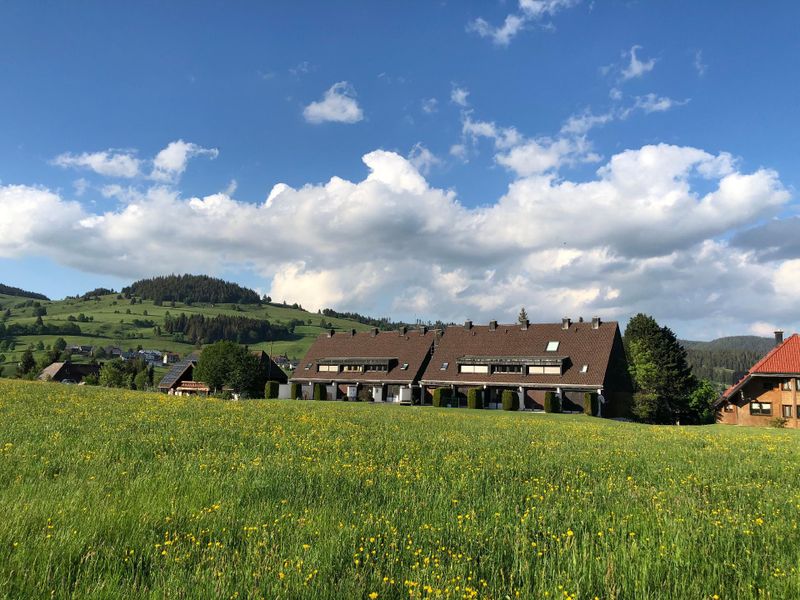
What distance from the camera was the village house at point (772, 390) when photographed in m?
51.2

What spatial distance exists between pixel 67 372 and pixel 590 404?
377 feet

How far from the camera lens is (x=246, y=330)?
195625mm

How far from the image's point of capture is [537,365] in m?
57.4

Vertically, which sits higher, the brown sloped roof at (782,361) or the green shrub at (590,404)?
the brown sloped roof at (782,361)

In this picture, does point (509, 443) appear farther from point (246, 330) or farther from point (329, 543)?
point (246, 330)

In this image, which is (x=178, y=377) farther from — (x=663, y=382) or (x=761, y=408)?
(x=761, y=408)

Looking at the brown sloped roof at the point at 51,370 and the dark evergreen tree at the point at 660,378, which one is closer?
the dark evergreen tree at the point at 660,378

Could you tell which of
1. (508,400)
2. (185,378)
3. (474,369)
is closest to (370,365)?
(474,369)

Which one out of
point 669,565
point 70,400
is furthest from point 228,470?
point 70,400

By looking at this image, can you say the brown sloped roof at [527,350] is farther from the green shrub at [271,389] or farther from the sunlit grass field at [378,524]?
the sunlit grass field at [378,524]

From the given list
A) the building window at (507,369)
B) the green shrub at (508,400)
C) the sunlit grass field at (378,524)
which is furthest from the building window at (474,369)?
the sunlit grass field at (378,524)

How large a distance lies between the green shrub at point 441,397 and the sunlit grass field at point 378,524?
40409mm

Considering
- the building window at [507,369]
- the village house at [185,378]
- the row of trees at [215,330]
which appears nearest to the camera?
A: the building window at [507,369]

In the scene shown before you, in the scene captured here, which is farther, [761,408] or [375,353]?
[375,353]
